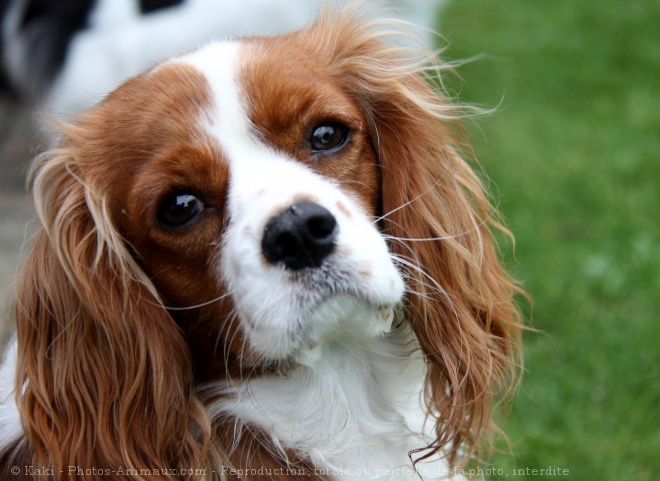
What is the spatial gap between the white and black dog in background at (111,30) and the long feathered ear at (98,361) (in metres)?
3.67

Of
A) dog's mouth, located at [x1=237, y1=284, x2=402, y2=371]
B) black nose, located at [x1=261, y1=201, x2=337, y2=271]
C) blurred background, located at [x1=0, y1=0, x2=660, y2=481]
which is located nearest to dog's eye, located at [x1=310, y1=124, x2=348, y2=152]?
black nose, located at [x1=261, y1=201, x2=337, y2=271]

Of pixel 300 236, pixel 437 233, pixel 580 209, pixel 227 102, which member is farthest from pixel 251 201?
pixel 580 209

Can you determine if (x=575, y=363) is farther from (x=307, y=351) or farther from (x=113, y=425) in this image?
(x=113, y=425)

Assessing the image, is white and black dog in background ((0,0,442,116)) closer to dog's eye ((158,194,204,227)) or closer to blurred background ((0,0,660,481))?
blurred background ((0,0,660,481))

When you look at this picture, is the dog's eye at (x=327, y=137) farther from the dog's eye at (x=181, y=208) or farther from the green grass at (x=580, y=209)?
the green grass at (x=580, y=209)

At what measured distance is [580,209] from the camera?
20.0ft

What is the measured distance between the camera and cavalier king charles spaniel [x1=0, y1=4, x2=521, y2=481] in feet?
8.08

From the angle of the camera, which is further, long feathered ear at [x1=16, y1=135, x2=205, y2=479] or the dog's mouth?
long feathered ear at [x1=16, y1=135, x2=205, y2=479]

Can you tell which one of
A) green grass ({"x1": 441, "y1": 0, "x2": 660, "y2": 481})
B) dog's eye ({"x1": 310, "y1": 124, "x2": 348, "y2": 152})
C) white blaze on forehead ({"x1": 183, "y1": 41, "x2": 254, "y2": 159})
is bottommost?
green grass ({"x1": 441, "y1": 0, "x2": 660, "y2": 481})

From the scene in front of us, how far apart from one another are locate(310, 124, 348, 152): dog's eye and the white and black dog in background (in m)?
3.60

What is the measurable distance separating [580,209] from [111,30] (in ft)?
12.2

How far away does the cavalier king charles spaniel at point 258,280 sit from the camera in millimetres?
2463

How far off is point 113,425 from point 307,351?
65 cm

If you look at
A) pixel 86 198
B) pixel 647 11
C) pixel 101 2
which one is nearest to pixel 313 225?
pixel 86 198
